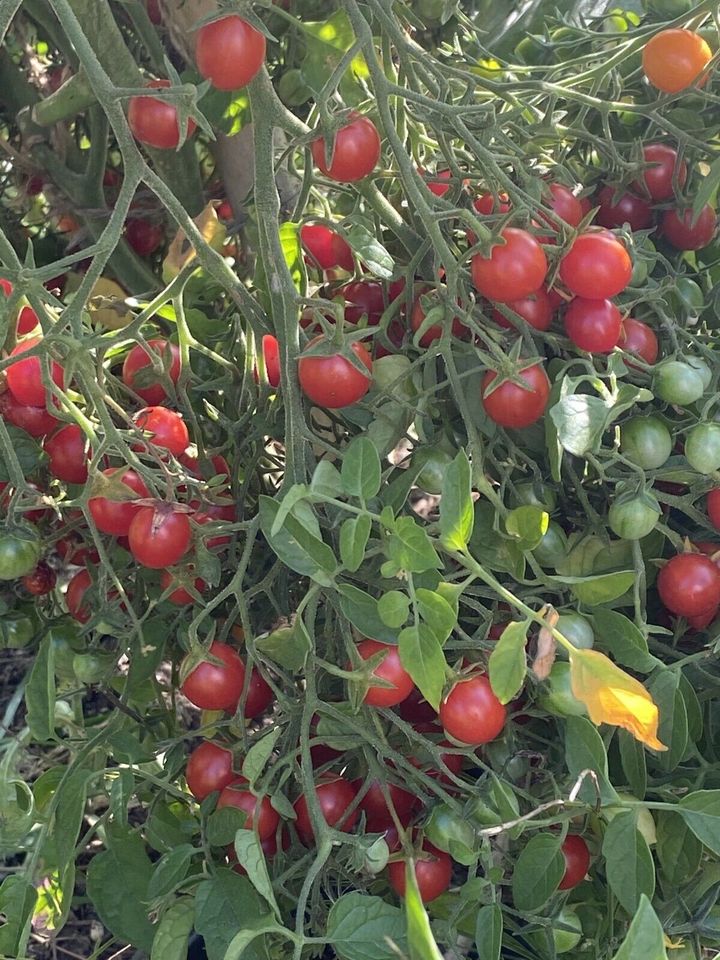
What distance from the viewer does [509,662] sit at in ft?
1.69

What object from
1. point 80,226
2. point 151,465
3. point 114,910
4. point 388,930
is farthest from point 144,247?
point 388,930

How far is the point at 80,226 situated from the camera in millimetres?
1100

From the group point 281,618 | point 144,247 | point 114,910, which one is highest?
point 144,247

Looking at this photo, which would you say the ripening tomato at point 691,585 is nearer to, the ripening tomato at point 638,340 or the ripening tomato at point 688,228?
the ripening tomato at point 638,340

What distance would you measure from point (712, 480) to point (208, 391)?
17.2 inches

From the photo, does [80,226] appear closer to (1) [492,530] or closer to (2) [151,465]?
(2) [151,465]

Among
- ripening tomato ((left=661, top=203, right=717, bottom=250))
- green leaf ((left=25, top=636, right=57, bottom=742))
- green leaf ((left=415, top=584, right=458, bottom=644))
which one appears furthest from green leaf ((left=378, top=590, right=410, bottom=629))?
ripening tomato ((left=661, top=203, right=717, bottom=250))

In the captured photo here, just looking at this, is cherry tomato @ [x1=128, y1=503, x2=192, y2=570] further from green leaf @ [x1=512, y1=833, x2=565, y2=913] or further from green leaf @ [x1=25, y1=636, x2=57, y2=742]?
green leaf @ [x1=512, y1=833, x2=565, y2=913]

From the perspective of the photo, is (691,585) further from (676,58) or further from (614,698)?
(676,58)

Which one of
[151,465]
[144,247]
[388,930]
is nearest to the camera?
[388,930]

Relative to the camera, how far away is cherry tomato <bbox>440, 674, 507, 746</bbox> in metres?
0.58

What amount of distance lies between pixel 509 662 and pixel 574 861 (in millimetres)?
227

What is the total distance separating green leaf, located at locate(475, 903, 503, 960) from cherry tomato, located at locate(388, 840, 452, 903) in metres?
0.07

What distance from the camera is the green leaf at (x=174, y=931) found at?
64 centimetres
